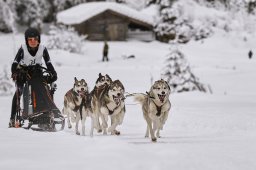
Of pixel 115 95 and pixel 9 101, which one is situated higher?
pixel 115 95

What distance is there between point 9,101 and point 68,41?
2060 centimetres

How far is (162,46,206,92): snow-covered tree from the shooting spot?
67.0 ft

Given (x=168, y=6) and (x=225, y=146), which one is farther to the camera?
(x=168, y=6)

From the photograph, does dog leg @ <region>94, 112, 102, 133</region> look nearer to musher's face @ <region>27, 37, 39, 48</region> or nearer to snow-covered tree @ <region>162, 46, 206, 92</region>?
musher's face @ <region>27, 37, 39, 48</region>

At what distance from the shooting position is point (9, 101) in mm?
19062

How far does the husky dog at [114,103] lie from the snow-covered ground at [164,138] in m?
0.39

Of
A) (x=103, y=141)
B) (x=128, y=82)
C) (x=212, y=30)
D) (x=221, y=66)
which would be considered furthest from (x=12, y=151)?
(x=212, y=30)

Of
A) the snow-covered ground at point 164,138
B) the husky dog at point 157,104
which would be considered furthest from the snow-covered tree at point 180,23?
the husky dog at point 157,104

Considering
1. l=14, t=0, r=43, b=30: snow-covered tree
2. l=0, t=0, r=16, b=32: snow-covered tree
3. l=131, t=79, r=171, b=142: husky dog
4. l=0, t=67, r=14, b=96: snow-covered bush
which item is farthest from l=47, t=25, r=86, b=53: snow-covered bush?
l=131, t=79, r=171, b=142: husky dog

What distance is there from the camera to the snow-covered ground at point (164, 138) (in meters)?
6.09

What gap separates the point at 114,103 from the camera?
926 centimetres

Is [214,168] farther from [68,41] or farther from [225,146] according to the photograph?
[68,41]

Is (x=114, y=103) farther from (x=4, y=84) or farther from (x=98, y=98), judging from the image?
(x=4, y=84)

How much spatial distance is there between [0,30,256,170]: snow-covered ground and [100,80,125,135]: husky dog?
392 millimetres
